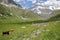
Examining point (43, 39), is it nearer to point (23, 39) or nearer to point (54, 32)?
point (54, 32)

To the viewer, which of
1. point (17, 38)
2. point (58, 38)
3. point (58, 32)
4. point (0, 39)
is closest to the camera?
point (58, 38)

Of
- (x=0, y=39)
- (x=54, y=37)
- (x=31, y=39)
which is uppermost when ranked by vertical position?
(x=54, y=37)

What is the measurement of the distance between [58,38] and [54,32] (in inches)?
80.5

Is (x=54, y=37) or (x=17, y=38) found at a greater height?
(x=54, y=37)

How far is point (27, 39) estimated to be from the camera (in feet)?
83.6

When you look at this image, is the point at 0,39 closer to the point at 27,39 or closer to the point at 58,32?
the point at 27,39

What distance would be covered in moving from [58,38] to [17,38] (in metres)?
9.12

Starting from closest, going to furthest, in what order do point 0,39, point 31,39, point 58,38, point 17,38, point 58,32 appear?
point 58,38
point 58,32
point 31,39
point 17,38
point 0,39

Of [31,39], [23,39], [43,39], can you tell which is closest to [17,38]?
[23,39]

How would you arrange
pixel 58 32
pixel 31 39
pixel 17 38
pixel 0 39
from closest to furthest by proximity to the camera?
1. pixel 58 32
2. pixel 31 39
3. pixel 17 38
4. pixel 0 39

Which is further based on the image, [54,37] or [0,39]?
[0,39]

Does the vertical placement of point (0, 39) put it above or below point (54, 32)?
below

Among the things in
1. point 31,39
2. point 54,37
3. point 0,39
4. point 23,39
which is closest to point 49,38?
point 54,37

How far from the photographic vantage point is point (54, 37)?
776 inches
